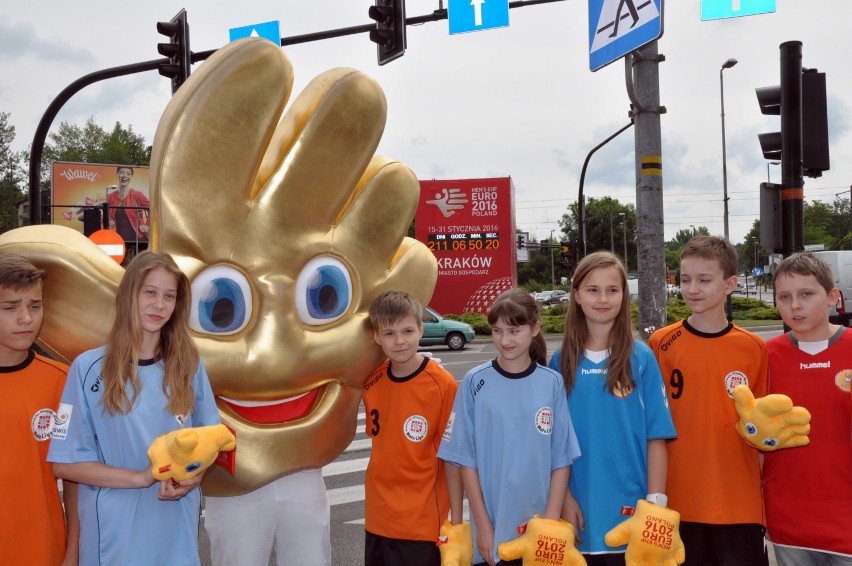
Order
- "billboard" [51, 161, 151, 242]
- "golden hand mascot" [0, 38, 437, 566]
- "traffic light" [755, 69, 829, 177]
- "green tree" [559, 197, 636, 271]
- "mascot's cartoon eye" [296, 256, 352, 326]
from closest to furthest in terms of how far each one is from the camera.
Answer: "golden hand mascot" [0, 38, 437, 566]
"mascot's cartoon eye" [296, 256, 352, 326]
"traffic light" [755, 69, 829, 177]
"billboard" [51, 161, 151, 242]
"green tree" [559, 197, 636, 271]

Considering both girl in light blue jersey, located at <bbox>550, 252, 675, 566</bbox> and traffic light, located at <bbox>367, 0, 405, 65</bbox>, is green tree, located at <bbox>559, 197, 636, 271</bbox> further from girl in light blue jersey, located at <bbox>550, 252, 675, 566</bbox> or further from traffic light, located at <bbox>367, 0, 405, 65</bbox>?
girl in light blue jersey, located at <bbox>550, 252, 675, 566</bbox>

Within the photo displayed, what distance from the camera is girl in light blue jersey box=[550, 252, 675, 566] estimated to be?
2926 mm

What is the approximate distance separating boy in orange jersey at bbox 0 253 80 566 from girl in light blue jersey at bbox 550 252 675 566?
1848 millimetres

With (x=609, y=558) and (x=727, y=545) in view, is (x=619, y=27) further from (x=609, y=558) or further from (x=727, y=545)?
(x=609, y=558)

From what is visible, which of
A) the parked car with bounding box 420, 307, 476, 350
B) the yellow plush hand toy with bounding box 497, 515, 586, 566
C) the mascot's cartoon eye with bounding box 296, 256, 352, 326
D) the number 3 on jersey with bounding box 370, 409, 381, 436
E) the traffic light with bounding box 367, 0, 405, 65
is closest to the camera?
the yellow plush hand toy with bounding box 497, 515, 586, 566

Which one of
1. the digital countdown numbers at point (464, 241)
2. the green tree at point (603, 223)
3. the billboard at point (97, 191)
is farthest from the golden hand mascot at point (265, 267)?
the green tree at point (603, 223)

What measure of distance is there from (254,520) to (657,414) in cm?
171

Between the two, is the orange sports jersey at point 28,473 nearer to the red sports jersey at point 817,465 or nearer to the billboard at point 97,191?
the red sports jersey at point 817,465

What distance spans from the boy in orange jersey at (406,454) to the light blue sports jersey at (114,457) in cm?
84

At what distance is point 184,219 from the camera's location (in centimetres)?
310

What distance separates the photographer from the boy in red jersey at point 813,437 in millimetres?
2871

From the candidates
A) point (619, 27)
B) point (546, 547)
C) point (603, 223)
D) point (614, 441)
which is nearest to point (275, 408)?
point (546, 547)

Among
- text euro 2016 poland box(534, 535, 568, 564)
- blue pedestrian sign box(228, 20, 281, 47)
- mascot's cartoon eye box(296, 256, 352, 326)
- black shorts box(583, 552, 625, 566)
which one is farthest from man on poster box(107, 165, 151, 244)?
text euro 2016 poland box(534, 535, 568, 564)

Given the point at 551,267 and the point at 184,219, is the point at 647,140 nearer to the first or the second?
the point at 184,219
